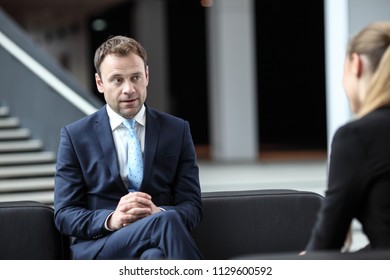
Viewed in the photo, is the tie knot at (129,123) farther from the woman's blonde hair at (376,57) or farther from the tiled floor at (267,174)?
the tiled floor at (267,174)

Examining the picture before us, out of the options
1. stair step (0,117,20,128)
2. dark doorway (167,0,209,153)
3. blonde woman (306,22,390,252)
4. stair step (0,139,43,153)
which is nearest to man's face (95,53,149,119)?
blonde woman (306,22,390,252)

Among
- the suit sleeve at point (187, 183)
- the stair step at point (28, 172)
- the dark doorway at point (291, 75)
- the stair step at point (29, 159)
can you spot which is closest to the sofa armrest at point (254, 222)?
the suit sleeve at point (187, 183)

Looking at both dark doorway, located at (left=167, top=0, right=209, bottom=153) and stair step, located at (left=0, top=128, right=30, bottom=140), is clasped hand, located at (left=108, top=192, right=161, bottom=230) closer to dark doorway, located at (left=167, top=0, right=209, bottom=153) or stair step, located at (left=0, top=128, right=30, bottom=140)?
stair step, located at (left=0, top=128, right=30, bottom=140)

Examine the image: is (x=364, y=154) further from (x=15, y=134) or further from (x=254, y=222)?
(x=15, y=134)

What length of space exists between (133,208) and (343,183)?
60 centimetres

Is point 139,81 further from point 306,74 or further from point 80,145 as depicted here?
point 306,74

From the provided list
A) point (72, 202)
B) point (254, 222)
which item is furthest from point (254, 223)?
point (72, 202)

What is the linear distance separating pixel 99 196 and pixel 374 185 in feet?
2.48

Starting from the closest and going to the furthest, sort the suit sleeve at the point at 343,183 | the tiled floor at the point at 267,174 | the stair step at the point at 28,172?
the suit sleeve at the point at 343,183, the stair step at the point at 28,172, the tiled floor at the point at 267,174

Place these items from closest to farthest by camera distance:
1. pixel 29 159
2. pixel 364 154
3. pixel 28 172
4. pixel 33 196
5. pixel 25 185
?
pixel 364 154, pixel 33 196, pixel 25 185, pixel 28 172, pixel 29 159

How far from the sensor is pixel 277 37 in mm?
11930

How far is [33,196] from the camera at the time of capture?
184 inches

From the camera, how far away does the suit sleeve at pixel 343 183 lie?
1.14m

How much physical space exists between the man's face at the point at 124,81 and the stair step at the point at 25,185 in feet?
10.5
